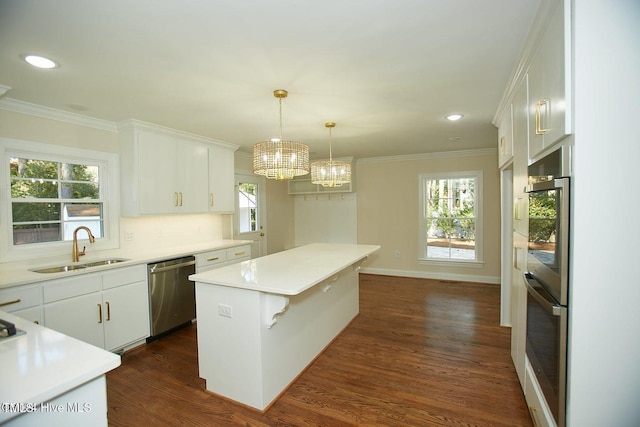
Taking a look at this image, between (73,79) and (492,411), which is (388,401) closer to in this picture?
(492,411)

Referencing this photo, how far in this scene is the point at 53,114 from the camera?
2852mm

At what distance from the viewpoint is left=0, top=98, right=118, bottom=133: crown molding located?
258 centimetres

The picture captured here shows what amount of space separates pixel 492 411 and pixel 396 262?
12.6ft

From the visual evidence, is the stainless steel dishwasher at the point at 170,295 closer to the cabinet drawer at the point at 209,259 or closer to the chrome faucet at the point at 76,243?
the cabinet drawer at the point at 209,259

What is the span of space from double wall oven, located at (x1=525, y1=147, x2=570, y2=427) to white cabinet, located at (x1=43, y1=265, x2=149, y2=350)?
326cm

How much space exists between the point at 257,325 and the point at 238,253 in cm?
227

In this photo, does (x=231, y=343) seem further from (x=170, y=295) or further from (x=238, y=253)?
(x=238, y=253)

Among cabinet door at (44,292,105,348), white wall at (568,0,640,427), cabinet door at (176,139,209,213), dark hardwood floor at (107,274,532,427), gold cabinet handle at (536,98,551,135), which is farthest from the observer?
cabinet door at (176,139,209,213)

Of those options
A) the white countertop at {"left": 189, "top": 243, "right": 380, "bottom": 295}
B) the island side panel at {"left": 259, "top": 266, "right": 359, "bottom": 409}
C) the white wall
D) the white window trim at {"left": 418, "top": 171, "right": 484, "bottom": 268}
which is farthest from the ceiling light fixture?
the white window trim at {"left": 418, "top": 171, "right": 484, "bottom": 268}

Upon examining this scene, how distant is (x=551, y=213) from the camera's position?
1340mm

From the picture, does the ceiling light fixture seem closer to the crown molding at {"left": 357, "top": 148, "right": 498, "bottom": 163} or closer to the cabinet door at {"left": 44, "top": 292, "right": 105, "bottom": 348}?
the cabinet door at {"left": 44, "top": 292, "right": 105, "bottom": 348}

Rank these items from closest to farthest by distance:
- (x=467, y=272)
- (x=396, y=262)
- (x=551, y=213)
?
(x=551, y=213) → (x=467, y=272) → (x=396, y=262)

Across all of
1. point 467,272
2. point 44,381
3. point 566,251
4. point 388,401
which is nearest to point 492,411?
point 388,401

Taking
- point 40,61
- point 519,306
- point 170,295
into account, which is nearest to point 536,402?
point 519,306
